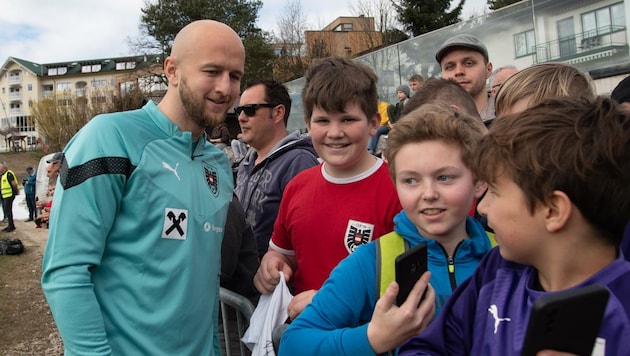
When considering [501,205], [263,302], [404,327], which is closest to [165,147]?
[263,302]

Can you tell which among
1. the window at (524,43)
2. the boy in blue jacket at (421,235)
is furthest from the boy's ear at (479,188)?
the window at (524,43)

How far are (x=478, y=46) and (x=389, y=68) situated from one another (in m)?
7.03

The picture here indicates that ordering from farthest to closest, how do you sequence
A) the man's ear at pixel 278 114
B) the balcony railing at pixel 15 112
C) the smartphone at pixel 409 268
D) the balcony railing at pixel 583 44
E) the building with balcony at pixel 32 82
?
the balcony railing at pixel 15 112 → the building with balcony at pixel 32 82 → the balcony railing at pixel 583 44 → the man's ear at pixel 278 114 → the smartphone at pixel 409 268

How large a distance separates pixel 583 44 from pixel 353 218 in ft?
22.3

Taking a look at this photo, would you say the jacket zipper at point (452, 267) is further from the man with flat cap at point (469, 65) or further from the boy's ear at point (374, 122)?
the man with flat cap at point (469, 65)

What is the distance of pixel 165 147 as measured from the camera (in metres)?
2.10

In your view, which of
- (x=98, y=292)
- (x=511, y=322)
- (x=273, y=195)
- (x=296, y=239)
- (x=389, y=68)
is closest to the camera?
(x=511, y=322)

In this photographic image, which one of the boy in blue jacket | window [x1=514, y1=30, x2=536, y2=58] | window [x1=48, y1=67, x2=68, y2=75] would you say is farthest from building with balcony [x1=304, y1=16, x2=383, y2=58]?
window [x1=48, y1=67, x2=68, y2=75]

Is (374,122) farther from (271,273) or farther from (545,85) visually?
(271,273)

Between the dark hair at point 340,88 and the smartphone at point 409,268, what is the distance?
1.20 metres

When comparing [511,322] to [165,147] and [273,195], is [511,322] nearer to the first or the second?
[165,147]

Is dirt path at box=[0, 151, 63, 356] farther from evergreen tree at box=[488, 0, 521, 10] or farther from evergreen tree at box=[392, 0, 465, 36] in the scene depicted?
evergreen tree at box=[488, 0, 521, 10]

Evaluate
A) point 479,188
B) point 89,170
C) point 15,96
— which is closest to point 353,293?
point 479,188

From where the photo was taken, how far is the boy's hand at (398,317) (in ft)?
4.37
